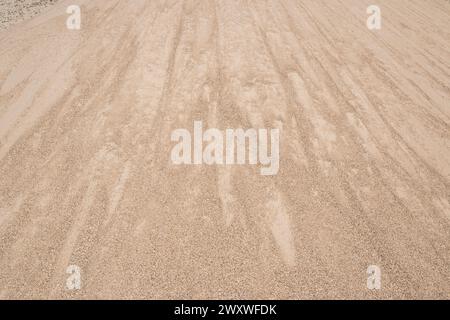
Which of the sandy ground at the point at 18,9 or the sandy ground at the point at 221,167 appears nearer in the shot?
the sandy ground at the point at 221,167

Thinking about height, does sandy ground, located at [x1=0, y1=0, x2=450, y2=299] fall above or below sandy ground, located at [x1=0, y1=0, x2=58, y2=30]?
below

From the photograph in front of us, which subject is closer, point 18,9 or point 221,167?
point 221,167

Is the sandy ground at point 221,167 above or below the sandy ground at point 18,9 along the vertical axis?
below

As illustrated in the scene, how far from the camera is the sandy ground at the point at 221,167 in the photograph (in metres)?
2.26

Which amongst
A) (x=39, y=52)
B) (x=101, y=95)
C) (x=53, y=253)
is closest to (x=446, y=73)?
(x=101, y=95)

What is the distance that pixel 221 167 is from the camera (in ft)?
9.23

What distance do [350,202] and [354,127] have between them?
96cm

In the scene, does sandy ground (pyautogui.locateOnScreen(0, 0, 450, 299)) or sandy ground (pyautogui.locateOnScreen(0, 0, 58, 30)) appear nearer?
sandy ground (pyautogui.locateOnScreen(0, 0, 450, 299))

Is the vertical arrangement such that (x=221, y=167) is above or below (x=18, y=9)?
below

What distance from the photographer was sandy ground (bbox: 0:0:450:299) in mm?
2260

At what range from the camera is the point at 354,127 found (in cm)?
321

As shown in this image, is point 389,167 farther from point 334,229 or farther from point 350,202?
point 334,229
